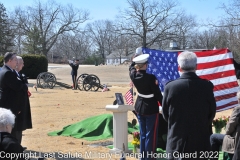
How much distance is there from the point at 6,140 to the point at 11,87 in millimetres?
2721

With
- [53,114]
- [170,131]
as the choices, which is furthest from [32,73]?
[170,131]

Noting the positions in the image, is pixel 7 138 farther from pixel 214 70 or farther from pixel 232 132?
pixel 214 70

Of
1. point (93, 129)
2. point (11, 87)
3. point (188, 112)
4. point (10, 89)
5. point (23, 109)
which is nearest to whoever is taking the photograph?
point (188, 112)

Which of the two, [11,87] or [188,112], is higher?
[11,87]

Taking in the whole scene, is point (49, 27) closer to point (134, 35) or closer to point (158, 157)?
point (134, 35)

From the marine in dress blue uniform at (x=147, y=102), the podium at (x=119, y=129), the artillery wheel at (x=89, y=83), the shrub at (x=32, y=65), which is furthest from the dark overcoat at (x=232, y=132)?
the shrub at (x=32, y=65)

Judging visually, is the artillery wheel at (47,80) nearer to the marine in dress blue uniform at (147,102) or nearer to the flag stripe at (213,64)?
the flag stripe at (213,64)

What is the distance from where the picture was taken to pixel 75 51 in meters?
89.9

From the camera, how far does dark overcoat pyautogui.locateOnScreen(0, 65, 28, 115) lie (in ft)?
19.6

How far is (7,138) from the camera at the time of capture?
3398 mm

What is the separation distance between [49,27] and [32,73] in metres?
34.1

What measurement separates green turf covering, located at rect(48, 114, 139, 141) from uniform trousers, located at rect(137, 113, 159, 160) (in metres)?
2.45

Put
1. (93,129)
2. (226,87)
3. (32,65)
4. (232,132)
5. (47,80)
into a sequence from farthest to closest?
1. (32,65)
2. (47,80)
3. (93,129)
4. (226,87)
5. (232,132)

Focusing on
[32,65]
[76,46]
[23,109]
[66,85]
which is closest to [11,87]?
[23,109]
